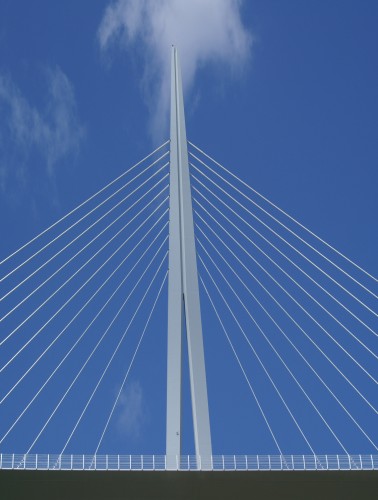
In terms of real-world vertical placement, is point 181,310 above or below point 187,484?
above

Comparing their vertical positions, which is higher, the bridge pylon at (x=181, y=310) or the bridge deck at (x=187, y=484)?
the bridge pylon at (x=181, y=310)

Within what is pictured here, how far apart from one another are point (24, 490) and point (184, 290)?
25.8 ft

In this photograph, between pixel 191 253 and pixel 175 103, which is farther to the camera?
pixel 175 103

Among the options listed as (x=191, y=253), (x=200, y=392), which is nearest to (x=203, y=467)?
(x=200, y=392)

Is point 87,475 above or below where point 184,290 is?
below

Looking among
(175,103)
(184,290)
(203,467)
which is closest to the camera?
(203,467)

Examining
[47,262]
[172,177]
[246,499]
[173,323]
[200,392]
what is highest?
[172,177]

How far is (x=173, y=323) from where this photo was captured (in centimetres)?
3017

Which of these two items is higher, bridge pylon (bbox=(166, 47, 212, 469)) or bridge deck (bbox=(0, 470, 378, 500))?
bridge pylon (bbox=(166, 47, 212, 469))

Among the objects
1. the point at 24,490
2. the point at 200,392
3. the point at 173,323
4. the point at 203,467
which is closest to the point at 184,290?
the point at 173,323

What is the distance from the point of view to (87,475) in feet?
96.5

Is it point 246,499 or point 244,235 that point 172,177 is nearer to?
point 244,235

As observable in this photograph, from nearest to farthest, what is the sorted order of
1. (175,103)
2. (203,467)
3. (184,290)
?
1. (203,467)
2. (184,290)
3. (175,103)

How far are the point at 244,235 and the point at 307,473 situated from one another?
7.89 metres
